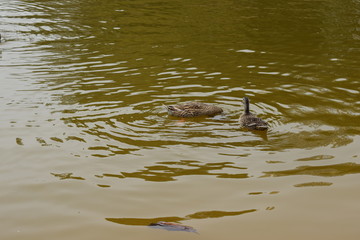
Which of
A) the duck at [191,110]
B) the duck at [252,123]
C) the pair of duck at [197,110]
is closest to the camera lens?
the duck at [252,123]

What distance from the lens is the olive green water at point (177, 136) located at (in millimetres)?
7000

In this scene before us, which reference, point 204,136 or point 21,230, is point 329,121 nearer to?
point 204,136

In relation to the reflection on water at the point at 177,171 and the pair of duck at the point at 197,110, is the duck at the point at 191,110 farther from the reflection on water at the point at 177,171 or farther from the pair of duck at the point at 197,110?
the reflection on water at the point at 177,171

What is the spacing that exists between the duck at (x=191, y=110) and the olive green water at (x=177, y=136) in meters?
0.14

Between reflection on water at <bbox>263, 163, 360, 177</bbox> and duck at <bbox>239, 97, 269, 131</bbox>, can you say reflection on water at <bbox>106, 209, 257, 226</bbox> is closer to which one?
reflection on water at <bbox>263, 163, 360, 177</bbox>

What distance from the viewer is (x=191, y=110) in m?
10.8

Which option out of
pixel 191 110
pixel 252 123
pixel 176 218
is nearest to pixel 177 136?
pixel 191 110

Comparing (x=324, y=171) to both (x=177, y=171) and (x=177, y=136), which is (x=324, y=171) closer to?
(x=177, y=171)

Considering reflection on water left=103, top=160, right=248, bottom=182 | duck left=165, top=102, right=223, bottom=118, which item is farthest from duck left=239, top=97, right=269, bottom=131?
reflection on water left=103, top=160, right=248, bottom=182

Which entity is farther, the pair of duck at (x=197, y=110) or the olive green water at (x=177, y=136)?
the pair of duck at (x=197, y=110)

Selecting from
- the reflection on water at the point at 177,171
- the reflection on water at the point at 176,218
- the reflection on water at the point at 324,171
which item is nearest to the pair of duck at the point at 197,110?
the reflection on water at the point at 177,171

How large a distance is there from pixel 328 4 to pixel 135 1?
9.15m

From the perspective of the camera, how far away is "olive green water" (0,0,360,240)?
7000 mm

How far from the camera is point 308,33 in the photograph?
1962cm
